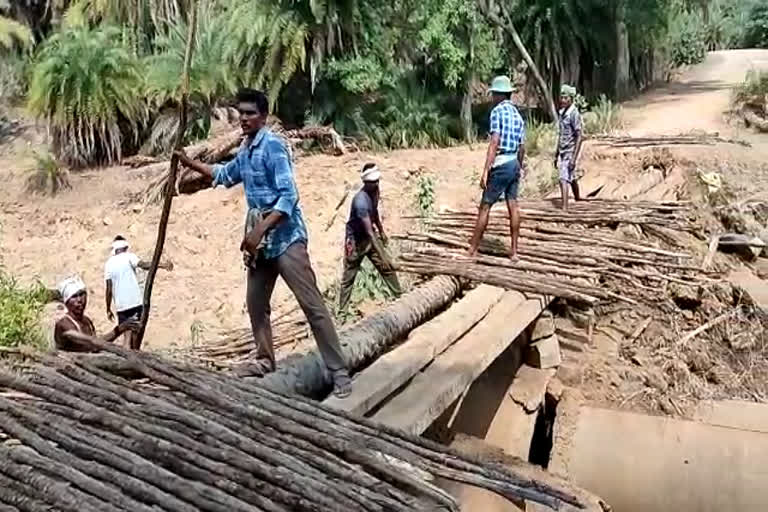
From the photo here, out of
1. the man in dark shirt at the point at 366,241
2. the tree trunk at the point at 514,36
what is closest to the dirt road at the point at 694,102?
the tree trunk at the point at 514,36

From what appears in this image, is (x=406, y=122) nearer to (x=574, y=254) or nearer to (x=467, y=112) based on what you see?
(x=467, y=112)

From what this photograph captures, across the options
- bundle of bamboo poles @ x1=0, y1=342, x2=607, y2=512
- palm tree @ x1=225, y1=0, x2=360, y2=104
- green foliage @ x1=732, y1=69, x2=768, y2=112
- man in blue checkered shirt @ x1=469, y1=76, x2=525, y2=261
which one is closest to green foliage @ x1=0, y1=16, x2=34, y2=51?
palm tree @ x1=225, y1=0, x2=360, y2=104

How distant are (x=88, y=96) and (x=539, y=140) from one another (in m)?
6.65

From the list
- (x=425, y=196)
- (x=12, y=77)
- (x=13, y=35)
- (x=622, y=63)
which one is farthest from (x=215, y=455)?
(x=12, y=77)

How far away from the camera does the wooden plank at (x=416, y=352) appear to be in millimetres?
4676

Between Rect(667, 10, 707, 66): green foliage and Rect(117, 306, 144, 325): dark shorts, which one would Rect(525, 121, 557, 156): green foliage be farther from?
Rect(667, 10, 707, 66): green foliage

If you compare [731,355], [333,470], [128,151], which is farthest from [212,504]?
[128,151]

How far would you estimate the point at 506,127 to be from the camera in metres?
7.44

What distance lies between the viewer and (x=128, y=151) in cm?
1590

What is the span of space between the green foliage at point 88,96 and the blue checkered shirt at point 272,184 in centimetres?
1084

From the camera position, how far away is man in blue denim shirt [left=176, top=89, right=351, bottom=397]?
4.65m

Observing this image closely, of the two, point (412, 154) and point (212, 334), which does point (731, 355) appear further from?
point (412, 154)

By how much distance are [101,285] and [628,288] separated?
643cm

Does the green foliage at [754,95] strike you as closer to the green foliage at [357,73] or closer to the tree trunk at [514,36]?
the tree trunk at [514,36]
